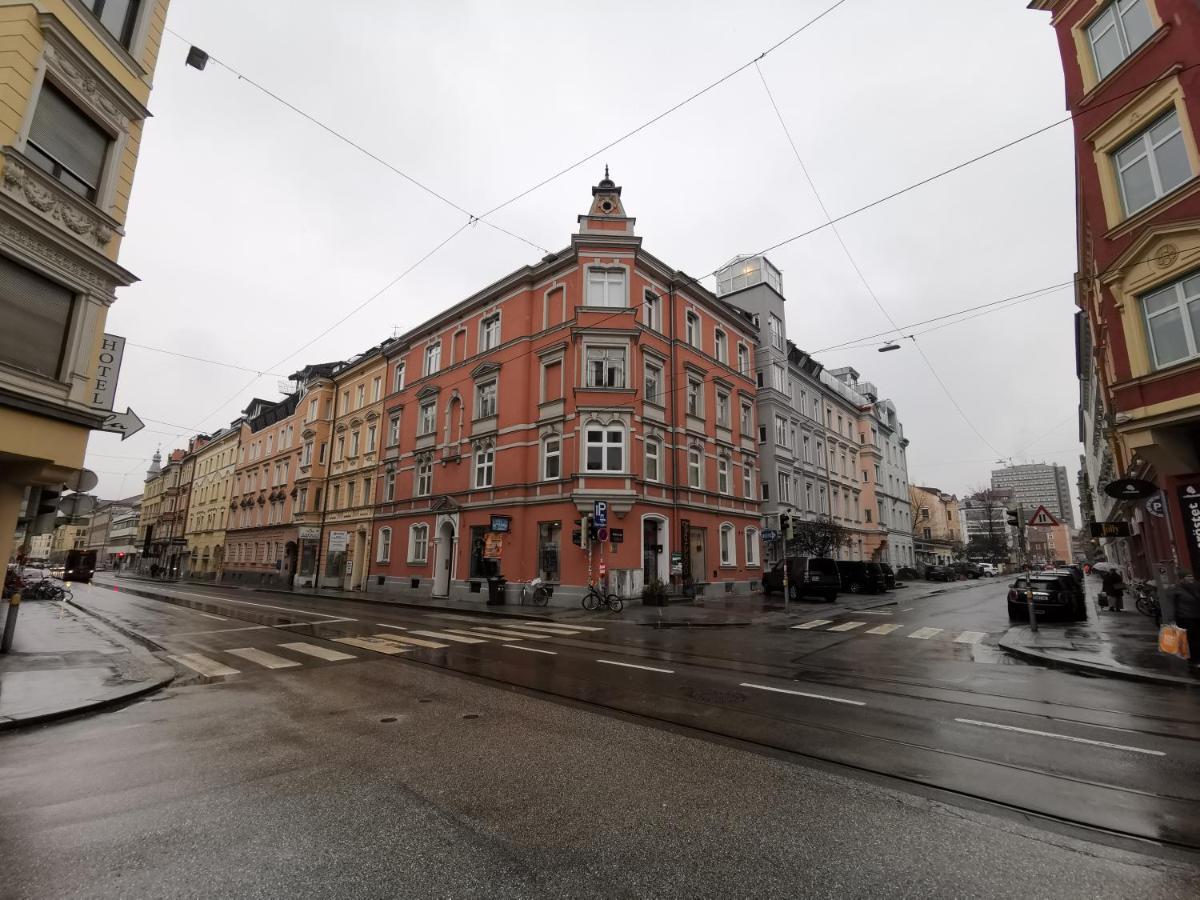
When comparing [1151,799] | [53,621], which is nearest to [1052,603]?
[1151,799]

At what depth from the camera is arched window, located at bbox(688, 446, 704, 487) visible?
25394 millimetres

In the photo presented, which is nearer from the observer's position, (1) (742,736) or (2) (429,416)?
(1) (742,736)

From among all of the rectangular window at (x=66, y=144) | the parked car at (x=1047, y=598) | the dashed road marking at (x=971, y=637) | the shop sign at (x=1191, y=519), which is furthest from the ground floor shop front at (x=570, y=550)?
the rectangular window at (x=66, y=144)

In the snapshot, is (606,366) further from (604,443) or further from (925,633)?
(925,633)

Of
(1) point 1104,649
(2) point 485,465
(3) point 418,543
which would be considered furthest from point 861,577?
(3) point 418,543

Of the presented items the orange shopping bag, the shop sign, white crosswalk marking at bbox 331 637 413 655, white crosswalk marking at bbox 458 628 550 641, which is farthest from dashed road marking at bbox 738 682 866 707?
the shop sign

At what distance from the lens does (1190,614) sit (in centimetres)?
916

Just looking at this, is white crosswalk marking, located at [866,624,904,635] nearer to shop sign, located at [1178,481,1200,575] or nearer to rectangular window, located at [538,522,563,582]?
shop sign, located at [1178,481,1200,575]

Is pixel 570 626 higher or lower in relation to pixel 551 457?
lower

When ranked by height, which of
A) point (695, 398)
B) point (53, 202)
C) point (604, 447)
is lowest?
point (604, 447)

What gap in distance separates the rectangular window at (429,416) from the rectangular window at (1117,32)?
27.6 metres

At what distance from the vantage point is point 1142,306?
12305 millimetres

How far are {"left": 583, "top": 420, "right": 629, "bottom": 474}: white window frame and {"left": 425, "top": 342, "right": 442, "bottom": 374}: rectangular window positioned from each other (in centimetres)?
1217

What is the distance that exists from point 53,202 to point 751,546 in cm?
2800
